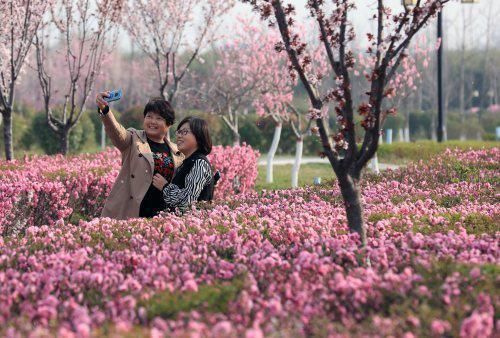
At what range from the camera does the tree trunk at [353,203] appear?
5219mm

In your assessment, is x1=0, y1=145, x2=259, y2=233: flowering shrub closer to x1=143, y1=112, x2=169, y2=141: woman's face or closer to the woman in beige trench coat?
the woman in beige trench coat

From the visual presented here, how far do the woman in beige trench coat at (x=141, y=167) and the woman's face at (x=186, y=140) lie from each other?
357 millimetres

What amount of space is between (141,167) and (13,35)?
6589 mm

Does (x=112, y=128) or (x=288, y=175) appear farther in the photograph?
(x=288, y=175)

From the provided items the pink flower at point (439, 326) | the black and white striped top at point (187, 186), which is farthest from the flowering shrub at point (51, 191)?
the pink flower at point (439, 326)

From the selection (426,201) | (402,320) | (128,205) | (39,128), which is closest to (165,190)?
(128,205)

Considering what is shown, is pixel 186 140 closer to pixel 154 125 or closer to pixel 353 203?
pixel 154 125

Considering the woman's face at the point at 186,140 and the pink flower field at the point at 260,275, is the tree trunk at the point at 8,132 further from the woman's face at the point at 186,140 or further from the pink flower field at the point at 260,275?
the woman's face at the point at 186,140

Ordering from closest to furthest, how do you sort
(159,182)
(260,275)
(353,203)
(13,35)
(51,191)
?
(260,275), (353,203), (159,182), (51,191), (13,35)

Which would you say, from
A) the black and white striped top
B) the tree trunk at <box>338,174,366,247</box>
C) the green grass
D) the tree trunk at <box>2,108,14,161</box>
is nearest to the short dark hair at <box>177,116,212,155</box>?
the black and white striped top

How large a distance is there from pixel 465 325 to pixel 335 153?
7.70ft

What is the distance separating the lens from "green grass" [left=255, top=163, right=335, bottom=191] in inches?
716

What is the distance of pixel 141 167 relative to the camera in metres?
7.16

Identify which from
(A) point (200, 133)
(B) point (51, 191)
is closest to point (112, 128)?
(A) point (200, 133)
